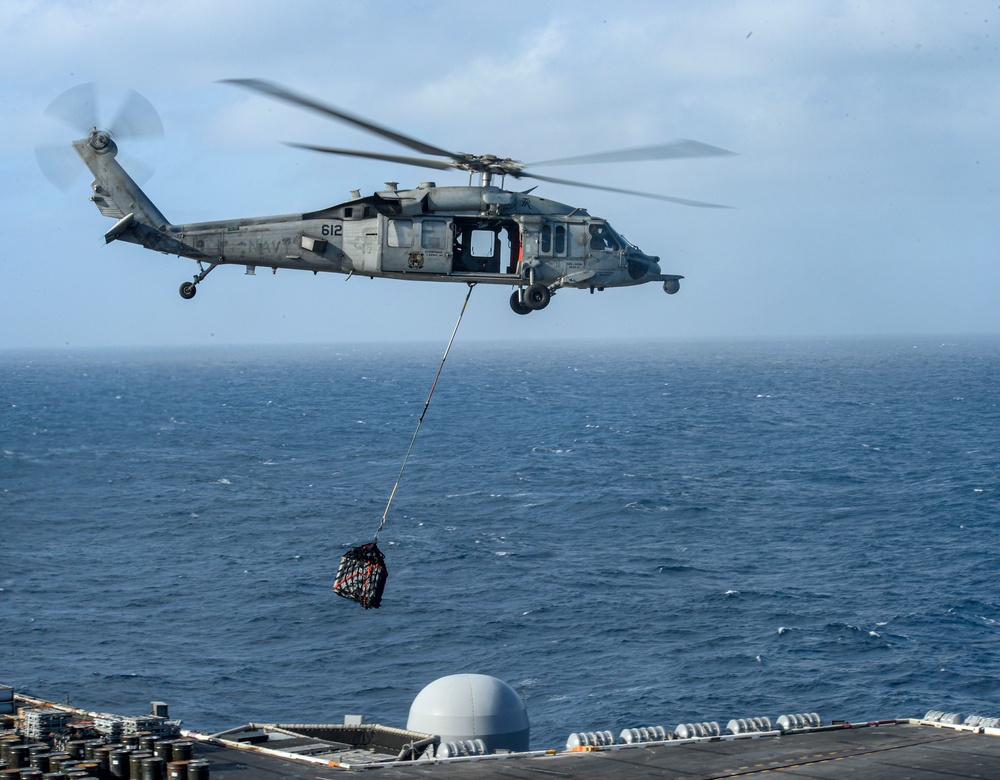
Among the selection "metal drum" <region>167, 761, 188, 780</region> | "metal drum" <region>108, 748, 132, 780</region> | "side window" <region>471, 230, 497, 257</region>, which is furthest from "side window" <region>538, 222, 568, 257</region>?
"metal drum" <region>108, 748, 132, 780</region>

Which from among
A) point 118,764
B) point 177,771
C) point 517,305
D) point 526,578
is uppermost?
point 517,305

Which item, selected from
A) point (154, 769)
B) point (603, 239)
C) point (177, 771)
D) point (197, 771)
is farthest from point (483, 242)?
point (154, 769)

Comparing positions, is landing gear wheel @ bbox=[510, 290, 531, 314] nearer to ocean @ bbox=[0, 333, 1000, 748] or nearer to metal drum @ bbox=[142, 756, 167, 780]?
metal drum @ bbox=[142, 756, 167, 780]

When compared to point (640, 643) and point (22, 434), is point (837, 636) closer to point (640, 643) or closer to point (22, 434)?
point (640, 643)

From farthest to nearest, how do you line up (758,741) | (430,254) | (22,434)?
(22,434)
(758,741)
(430,254)

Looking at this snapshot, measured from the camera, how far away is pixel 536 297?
102 ft

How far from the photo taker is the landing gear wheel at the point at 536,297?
3117 centimetres

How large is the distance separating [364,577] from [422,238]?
9.33 metres

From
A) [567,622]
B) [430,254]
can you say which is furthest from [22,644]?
[430,254]

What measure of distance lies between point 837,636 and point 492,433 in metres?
95.5

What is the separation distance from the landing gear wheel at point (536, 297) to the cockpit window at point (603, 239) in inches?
77.1

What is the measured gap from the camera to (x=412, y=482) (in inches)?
4717

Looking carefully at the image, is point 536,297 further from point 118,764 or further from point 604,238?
point 118,764

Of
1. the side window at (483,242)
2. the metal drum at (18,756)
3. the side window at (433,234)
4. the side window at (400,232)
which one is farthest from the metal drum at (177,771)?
the side window at (483,242)
